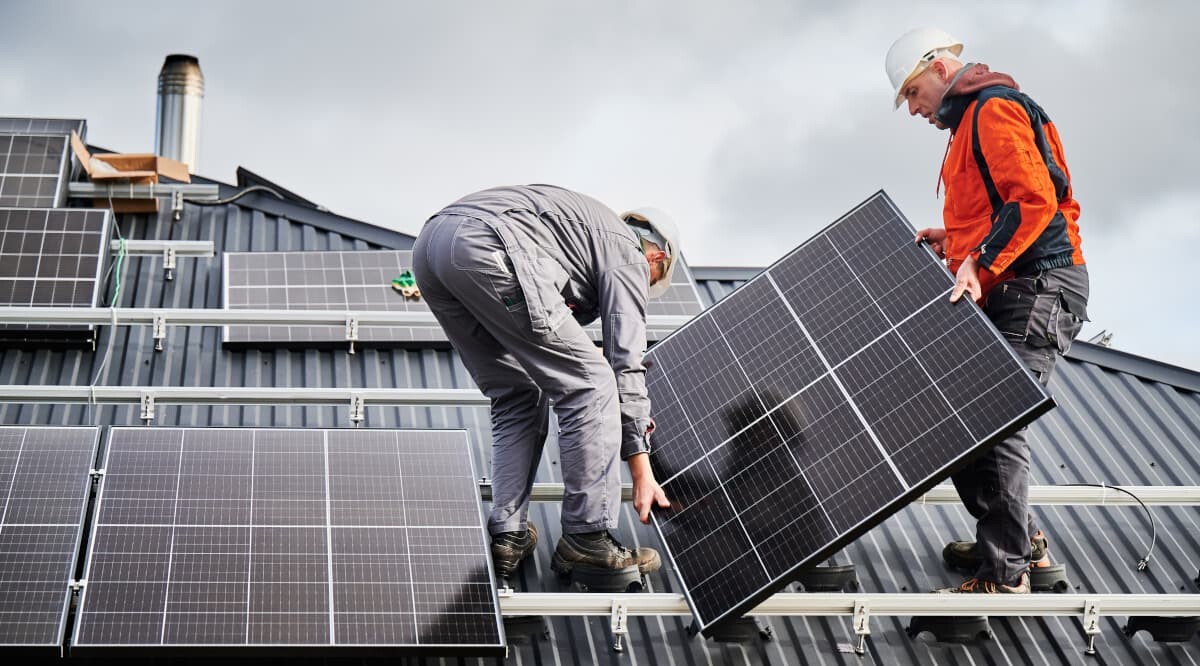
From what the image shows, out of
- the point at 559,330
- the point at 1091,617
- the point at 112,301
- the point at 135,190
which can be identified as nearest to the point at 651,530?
the point at 559,330

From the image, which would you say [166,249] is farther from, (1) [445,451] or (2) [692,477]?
(2) [692,477]

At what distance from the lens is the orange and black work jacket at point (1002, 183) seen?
657 cm

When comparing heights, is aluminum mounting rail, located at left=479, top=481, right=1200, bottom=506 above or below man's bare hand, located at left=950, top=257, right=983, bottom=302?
below

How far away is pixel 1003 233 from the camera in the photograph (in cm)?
659

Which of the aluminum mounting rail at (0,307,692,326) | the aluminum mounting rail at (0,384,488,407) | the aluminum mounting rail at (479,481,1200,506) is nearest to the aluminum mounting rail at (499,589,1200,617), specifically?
the aluminum mounting rail at (479,481,1200,506)

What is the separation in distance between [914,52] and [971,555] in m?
2.81

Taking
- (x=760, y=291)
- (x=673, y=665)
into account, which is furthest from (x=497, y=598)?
(x=760, y=291)

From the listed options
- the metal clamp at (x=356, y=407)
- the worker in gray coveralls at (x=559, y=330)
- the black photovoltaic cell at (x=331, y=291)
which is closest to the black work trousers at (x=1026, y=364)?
the worker in gray coveralls at (x=559, y=330)

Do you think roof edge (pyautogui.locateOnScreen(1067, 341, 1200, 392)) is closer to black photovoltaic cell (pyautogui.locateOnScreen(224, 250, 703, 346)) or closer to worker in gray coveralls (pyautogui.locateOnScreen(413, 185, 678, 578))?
black photovoltaic cell (pyautogui.locateOnScreen(224, 250, 703, 346))

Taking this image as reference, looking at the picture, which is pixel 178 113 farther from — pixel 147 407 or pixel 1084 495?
pixel 1084 495

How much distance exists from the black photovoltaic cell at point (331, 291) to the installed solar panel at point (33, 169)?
2.02 meters

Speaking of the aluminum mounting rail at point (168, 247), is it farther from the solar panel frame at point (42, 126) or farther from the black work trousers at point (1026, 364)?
the black work trousers at point (1026, 364)

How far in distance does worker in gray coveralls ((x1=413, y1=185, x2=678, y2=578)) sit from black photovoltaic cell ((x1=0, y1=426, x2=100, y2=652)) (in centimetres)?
192

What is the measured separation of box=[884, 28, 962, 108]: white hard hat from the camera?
23.1ft
